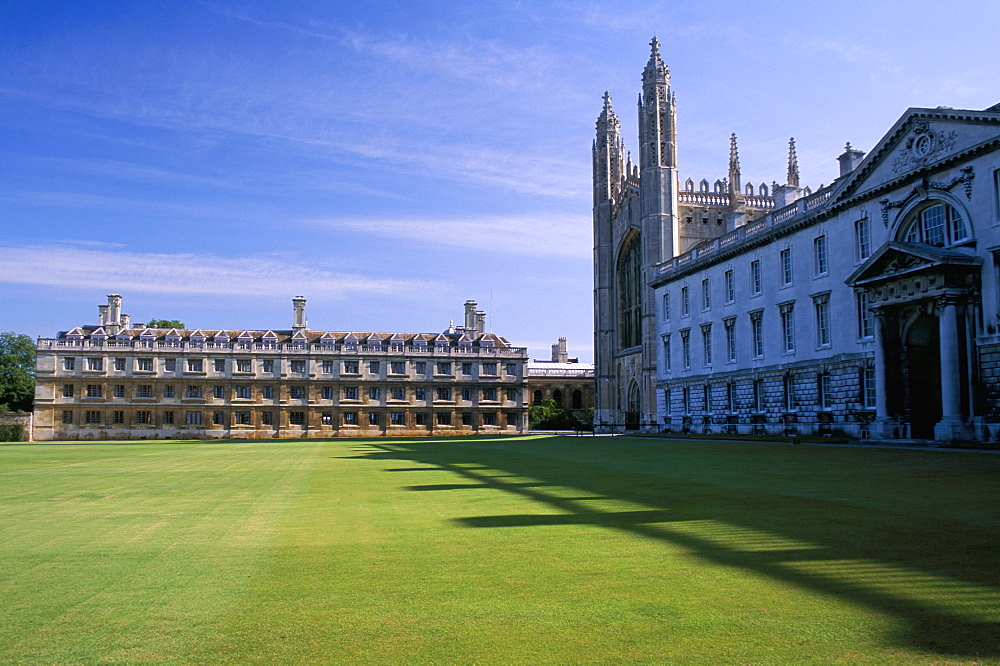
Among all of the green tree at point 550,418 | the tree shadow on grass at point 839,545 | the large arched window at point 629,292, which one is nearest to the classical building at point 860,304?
the large arched window at point 629,292

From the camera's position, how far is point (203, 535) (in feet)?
31.2

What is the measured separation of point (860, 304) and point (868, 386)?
382cm

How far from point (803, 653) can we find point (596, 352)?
81.0 meters

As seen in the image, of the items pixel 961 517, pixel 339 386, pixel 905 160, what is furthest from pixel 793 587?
pixel 339 386

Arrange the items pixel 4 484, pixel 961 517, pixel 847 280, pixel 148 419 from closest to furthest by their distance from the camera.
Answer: pixel 961 517
pixel 4 484
pixel 847 280
pixel 148 419

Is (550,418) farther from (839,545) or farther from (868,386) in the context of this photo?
(839,545)

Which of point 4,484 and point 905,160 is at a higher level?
point 905,160

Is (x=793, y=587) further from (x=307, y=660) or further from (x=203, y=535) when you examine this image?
(x=203, y=535)

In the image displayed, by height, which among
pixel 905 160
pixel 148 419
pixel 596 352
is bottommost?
pixel 148 419


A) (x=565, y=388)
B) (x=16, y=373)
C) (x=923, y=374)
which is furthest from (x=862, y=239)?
(x=16, y=373)

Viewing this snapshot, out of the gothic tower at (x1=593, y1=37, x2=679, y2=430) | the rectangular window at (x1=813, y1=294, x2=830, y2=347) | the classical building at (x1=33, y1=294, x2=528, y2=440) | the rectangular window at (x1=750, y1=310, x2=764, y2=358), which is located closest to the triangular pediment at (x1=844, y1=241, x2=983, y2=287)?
the rectangular window at (x1=813, y1=294, x2=830, y2=347)

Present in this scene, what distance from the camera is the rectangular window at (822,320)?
4138 centimetres

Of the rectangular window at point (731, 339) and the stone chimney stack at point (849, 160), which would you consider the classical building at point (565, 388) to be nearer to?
the rectangular window at point (731, 339)

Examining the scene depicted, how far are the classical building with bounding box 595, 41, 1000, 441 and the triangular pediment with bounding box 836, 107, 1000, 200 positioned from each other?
65mm
